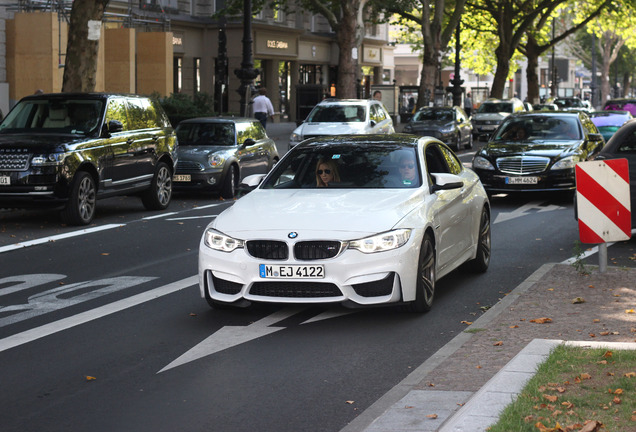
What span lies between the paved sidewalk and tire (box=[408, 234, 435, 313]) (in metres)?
0.53

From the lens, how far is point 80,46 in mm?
22844

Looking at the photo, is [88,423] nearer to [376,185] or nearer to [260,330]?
[260,330]

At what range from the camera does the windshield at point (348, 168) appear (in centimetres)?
992

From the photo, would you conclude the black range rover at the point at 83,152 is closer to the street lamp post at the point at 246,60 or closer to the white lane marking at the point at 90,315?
the white lane marking at the point at 90,315

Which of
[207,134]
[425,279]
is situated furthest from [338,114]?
[425,279]

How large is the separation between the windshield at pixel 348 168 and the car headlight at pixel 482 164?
30.8 feet

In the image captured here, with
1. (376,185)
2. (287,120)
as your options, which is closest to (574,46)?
(287,120)

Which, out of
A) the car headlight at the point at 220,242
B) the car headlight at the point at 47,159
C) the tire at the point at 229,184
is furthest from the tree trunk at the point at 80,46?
the car headlight at the point at 220,242

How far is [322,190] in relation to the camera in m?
9.80

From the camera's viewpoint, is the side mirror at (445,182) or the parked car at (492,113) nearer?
the side mirror at (445,182)

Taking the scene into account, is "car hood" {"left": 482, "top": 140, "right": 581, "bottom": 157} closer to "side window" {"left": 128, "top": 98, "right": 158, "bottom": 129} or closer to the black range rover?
the black range rover

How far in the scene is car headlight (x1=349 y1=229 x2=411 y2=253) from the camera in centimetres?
862

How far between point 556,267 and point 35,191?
7.68 meters

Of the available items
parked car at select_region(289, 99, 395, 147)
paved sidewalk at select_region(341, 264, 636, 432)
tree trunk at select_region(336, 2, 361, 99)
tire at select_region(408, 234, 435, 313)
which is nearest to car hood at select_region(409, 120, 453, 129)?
tree trunk at select_region(336, 2, 361, 99)
